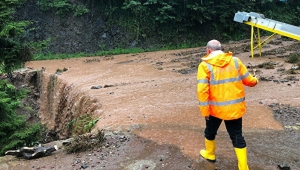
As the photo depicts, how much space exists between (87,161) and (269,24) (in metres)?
11.7

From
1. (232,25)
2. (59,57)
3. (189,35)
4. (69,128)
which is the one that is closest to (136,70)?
(69,128)

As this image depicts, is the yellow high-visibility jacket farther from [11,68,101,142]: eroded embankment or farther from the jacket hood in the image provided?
[11,68,101,142]: eroded embankment

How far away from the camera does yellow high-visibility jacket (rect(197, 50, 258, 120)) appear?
4012 millimetres

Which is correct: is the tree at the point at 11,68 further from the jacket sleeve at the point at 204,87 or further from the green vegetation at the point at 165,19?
the green vegetation at the point at 165,19

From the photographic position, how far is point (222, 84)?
4.02 meters

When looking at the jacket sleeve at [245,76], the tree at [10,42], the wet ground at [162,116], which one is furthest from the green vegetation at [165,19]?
the jacket sleeve at [245,76]

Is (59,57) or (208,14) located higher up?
(208,14)

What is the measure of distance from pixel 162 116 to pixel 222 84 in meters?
3.14

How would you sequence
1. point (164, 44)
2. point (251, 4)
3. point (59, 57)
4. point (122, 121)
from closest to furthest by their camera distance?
point (122, 121), point (59, 57), point (164, 44), point (251, 4)

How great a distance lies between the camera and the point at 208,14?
22469 mm

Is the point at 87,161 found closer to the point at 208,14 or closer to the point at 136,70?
the point at 136,70

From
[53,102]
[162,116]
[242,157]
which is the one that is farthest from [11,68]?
[53,102]

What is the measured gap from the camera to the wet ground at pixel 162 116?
485 centimetres

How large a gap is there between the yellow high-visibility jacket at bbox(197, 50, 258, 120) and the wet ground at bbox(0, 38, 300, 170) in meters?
1.05
